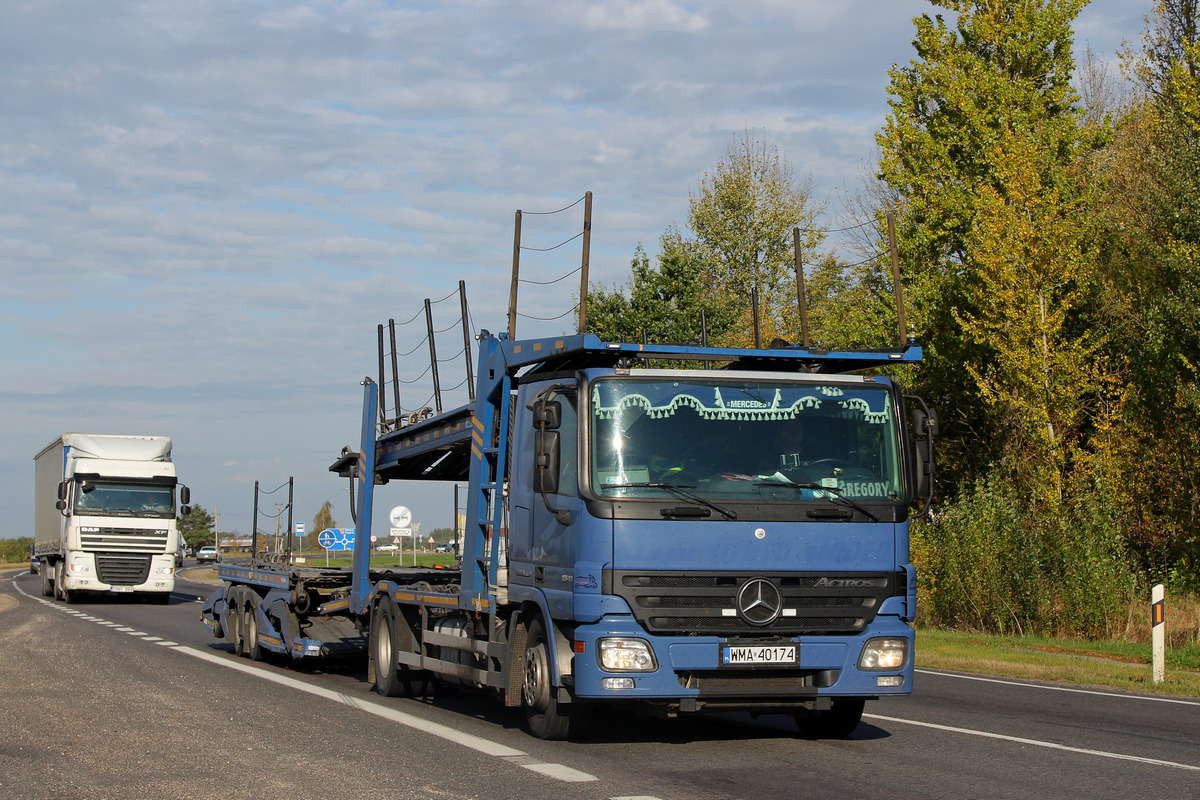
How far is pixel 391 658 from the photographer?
1286cm

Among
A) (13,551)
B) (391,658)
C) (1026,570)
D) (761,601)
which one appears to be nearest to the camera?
(761,601)

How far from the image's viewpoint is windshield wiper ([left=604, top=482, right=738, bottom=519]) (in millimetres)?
8742

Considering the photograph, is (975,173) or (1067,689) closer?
(1067,689)

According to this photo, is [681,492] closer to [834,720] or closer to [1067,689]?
[834,720]

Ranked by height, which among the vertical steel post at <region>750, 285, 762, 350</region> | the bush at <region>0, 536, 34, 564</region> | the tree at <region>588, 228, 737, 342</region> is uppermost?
the tree at <region>588, 228, 737, 342</region>

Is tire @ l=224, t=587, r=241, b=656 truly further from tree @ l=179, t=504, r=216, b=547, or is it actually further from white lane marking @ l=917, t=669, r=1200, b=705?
tree @ l=179, t=504, r=216, b=547

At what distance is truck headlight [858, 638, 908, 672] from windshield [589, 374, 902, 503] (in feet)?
3.22

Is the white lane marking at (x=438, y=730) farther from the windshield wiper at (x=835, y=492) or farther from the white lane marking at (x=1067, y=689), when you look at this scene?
the white lane marking at (x=1067, y=689)

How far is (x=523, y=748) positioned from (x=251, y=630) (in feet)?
31.0

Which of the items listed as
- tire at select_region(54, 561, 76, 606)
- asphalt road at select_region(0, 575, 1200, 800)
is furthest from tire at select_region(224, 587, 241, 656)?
tire at select_region(54, 561, 76, 606)

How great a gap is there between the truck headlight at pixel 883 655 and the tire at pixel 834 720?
738 mm

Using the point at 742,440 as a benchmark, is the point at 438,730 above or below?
below

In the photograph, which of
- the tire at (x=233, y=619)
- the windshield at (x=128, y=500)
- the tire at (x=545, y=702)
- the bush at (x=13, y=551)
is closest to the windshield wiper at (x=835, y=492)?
the tire at (x=545, y=702)

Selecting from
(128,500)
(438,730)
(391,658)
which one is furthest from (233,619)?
(128,500)
